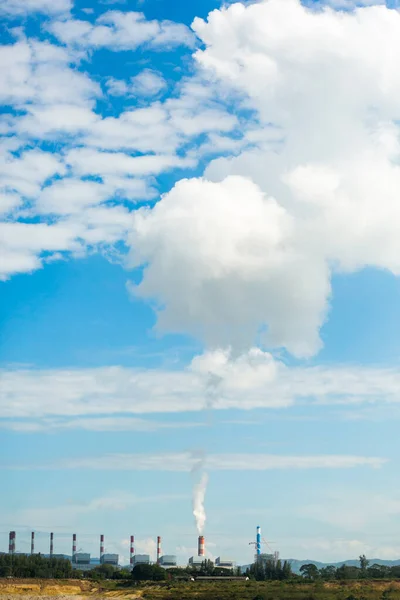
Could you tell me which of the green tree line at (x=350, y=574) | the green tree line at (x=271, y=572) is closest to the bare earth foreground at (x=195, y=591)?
the green tree line at (x=350, y=574)

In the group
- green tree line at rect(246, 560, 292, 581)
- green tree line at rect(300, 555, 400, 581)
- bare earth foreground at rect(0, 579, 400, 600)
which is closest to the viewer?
bare earth foreground at rect(0, 579, 400, 600)

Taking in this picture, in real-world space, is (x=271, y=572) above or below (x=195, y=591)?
above

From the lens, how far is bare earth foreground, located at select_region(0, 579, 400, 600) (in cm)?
13025

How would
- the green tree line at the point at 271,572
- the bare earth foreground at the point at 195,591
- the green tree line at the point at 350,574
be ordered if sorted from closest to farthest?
the bare earth foreground at the point at 195,591 → the green tree line at the point at 350,574 → the green tree line at the point at 271,572

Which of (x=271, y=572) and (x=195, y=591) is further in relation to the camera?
(x=271, y=572)

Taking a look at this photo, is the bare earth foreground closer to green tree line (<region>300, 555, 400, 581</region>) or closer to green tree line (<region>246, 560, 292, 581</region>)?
green tree line (<region>300, 555, 400, 581</region>)

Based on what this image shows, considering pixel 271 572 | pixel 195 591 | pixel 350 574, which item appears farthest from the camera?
pixel 271 572

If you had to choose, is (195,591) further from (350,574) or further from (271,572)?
(271,572)

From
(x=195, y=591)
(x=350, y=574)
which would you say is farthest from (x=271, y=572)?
(x=195, y=591)

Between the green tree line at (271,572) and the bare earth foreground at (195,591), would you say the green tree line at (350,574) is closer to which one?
the green tree line at (271,572)

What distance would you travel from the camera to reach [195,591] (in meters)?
142

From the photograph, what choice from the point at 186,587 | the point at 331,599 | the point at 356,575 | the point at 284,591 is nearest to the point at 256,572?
the point at 356,575

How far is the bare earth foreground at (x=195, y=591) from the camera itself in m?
130

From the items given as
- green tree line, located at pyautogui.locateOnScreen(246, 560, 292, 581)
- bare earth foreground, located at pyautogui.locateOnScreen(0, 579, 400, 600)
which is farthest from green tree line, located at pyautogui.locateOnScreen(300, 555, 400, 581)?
bare earth foreground, located at pyautogui.locateOnScreen(0, 579, 400, 600)
